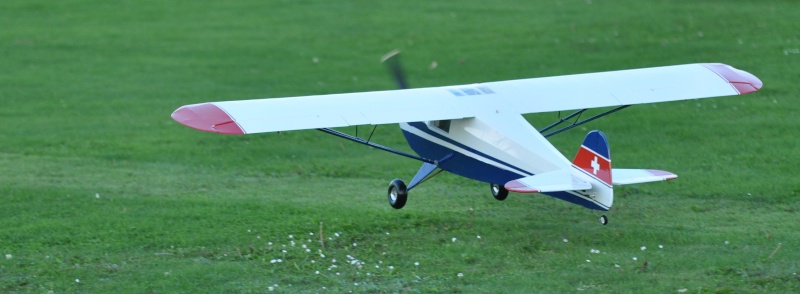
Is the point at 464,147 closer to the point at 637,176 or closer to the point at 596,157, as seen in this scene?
the point at 596,157

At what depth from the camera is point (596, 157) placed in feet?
40.3

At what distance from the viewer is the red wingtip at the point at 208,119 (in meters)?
12.5

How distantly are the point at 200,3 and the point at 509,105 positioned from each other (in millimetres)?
22343

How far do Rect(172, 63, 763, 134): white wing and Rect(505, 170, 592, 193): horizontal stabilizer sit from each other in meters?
1.88

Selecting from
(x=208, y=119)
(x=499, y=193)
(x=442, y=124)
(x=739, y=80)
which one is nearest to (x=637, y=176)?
(x=442, y=124)

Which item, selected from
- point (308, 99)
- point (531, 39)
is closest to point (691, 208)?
point (308, 99)

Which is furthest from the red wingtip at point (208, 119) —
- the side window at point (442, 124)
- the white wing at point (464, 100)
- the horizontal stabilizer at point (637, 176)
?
the horizontal stabilizer at point (637, 176)

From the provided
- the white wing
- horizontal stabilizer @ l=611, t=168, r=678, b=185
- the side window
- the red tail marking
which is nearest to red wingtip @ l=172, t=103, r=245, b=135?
the white wing

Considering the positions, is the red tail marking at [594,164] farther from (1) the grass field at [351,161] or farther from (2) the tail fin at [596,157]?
(1) the grass field at [351,161]

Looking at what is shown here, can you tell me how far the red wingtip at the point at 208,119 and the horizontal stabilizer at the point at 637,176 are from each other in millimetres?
4414

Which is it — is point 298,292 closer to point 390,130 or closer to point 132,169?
point 132,169

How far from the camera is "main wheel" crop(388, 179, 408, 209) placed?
14836 mm

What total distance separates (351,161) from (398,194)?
434 cm

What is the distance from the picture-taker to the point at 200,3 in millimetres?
34969
